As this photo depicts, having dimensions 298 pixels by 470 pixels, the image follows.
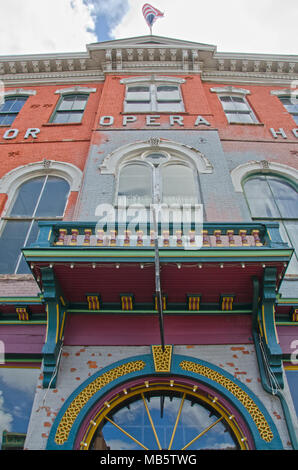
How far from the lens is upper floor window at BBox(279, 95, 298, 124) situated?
14048 millimetres

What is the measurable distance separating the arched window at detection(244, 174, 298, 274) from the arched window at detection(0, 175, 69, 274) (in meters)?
4.85

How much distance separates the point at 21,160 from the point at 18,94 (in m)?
4.89

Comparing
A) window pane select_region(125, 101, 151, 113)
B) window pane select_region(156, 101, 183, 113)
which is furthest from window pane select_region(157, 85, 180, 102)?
window pane select_region(125, 101, 151, 113)

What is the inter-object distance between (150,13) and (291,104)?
25.3 feet

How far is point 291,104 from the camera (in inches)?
575

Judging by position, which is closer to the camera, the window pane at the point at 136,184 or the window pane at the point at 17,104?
the window pane at the point at 136,184

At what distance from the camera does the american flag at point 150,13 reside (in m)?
17.5

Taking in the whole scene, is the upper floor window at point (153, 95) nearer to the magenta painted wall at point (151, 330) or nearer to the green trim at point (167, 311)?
the green trim at point (167, 311)

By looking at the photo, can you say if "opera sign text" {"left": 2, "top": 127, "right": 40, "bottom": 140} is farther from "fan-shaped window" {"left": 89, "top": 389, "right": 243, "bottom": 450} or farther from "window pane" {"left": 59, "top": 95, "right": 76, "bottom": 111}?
"fan-shaped window" {"left": 89, "top": 389, "right": 243, "bottom": 450}

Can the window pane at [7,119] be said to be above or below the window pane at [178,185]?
above

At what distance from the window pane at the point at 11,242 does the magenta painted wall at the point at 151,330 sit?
97.6 inches

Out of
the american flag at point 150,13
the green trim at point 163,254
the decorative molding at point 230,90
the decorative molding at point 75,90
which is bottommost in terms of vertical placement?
the green trim at point 163,254

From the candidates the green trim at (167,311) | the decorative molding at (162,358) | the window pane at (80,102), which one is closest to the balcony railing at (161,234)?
the green trim at (167,311)

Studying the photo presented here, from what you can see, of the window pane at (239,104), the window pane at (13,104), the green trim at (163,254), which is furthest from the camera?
the window pane at (13,104)
